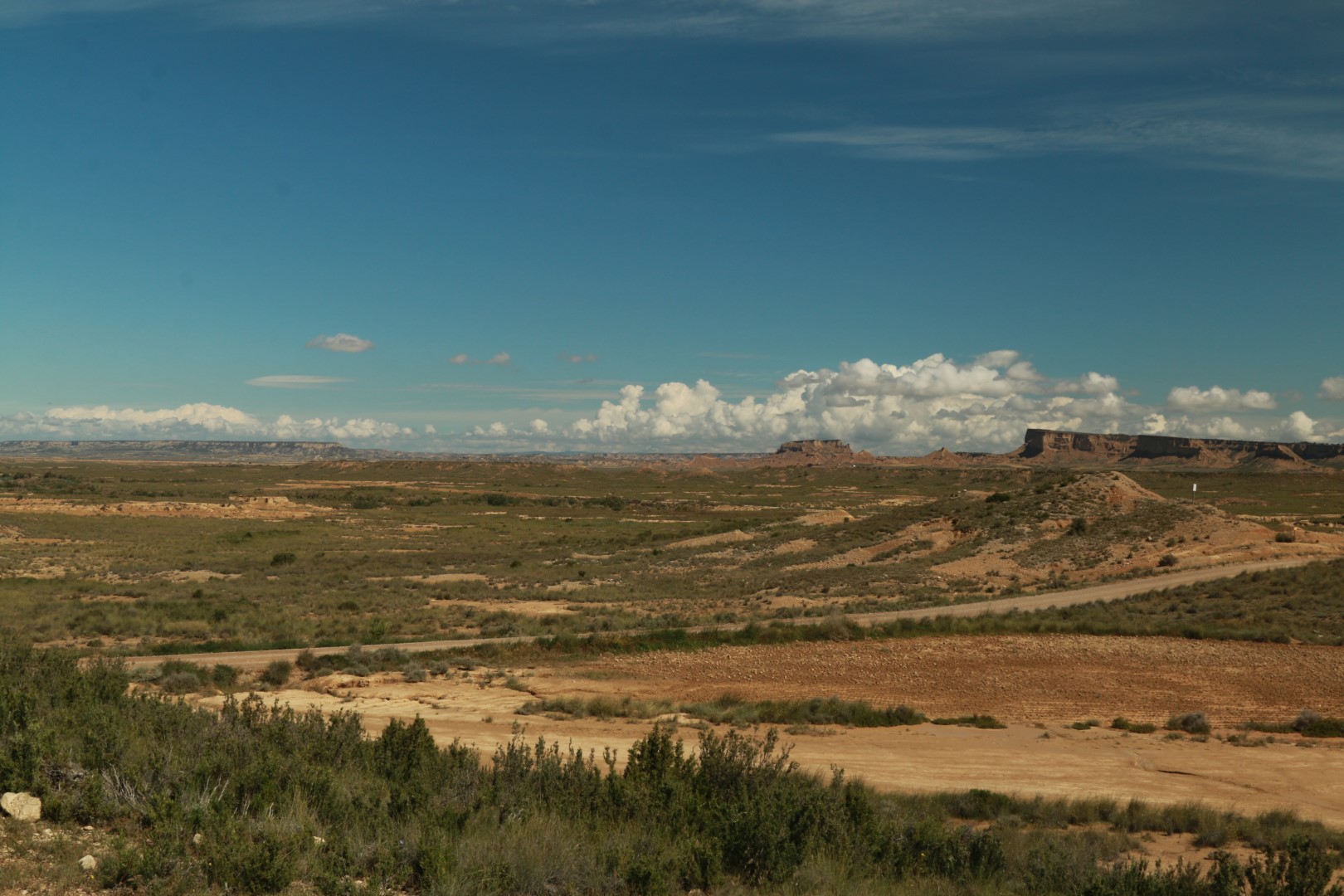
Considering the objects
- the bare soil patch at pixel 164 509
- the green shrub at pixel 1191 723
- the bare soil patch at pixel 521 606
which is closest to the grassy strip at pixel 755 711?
the green shrub at pixel 1191 723

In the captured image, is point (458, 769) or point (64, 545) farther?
point (64, 545)

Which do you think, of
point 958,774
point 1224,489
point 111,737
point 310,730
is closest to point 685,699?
point 958,774

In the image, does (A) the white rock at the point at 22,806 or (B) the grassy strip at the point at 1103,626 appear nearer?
(A) the white rock at the point at 22,806

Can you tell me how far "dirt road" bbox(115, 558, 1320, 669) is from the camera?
24062 millimetres

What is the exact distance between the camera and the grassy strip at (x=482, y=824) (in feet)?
23.5

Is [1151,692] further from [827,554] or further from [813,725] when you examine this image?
[827,554]

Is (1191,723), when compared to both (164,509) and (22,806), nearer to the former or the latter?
(22,806)

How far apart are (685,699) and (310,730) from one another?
10.7m

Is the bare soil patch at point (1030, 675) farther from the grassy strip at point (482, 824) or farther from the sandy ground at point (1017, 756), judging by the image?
the grassy strip at point (482, 824)

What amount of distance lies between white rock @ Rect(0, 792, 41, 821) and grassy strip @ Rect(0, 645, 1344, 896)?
0.08 metres

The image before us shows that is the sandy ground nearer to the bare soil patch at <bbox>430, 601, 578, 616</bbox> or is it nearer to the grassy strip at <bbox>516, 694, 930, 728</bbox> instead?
the grassy strip at <bbox>516, 694, 930, 728</bbox>

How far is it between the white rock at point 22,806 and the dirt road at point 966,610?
51.6ft

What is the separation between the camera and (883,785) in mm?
13812

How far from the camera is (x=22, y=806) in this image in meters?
7.68
